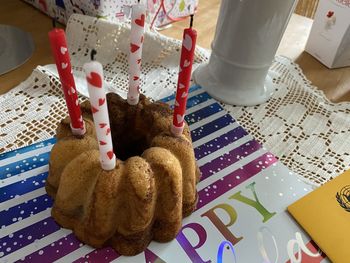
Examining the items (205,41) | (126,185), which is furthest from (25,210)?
(205,41)

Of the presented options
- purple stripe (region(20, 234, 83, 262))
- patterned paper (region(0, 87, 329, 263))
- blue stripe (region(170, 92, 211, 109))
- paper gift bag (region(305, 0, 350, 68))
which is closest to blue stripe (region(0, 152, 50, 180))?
patterned paper (region(0, 87, 329, 263))

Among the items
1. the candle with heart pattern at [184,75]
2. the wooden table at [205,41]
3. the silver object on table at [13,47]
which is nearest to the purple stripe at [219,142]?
the candle with heart pattern at [184,75]

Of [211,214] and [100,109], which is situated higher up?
[100,109]

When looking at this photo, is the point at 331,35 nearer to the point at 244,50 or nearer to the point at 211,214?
the point at 244,50

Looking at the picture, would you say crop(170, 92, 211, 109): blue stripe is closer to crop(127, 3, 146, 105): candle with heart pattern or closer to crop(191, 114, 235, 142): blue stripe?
crop(191, 114, 235, 142): blue stripe

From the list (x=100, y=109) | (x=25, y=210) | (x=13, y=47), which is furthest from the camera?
(x=13, y=47)

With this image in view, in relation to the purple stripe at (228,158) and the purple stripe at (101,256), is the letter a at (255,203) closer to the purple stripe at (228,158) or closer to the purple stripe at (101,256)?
the purple stripe at (228,158)
